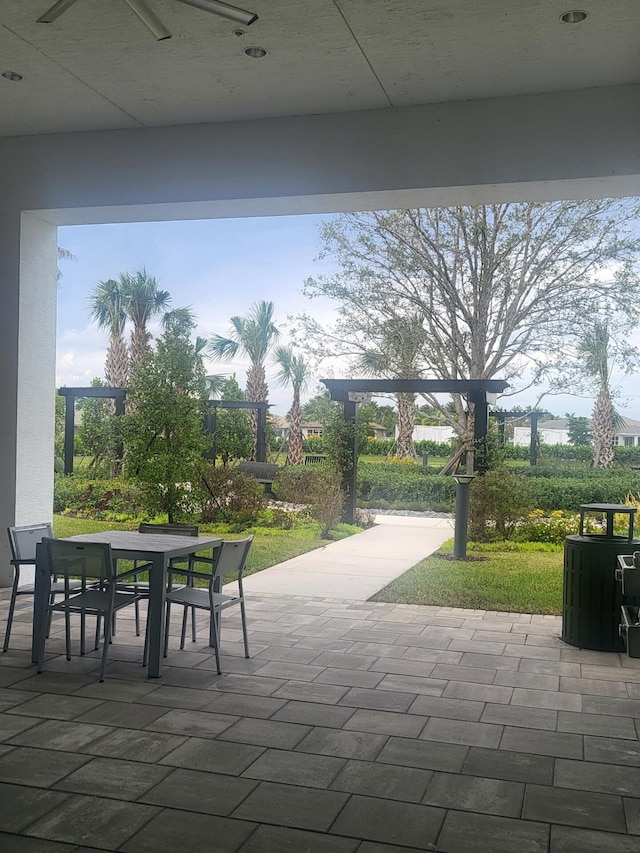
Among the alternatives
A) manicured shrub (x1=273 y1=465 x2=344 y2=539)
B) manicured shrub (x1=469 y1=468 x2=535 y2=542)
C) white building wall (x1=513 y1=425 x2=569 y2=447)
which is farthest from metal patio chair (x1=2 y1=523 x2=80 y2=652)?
A: white building wall (x1=513 y1=425 x2=569 y2=447)

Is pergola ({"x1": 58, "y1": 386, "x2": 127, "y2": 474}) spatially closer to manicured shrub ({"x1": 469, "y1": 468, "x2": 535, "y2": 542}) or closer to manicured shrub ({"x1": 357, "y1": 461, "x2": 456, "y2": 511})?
manicured shrub ({"x1": 357, "y1": 461, "x2": 456, "y2": 511})

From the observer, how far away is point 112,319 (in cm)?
921

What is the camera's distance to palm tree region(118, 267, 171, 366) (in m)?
8.97

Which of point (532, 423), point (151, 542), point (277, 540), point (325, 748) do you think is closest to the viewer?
point (325, 748)

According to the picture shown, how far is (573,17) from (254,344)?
177 inches

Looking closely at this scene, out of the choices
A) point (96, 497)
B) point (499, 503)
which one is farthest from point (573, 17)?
point (96, 497)

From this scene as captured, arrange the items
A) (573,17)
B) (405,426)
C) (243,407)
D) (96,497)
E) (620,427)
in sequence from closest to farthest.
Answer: (573,17)
(620,427)
(405,426)
(243,407)
(96,497)

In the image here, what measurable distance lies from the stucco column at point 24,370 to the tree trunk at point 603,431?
470 cm

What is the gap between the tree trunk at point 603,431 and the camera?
7.16m

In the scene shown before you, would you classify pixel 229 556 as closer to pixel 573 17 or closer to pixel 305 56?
pixel 305 56

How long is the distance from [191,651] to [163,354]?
11.7 feet

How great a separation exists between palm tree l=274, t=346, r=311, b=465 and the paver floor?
2991mm

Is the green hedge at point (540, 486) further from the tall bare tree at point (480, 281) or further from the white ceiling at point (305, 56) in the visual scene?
the white ceiling at point (305, 56)

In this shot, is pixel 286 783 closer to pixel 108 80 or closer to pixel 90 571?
pixel 90 571
